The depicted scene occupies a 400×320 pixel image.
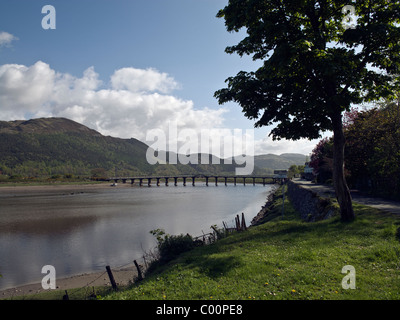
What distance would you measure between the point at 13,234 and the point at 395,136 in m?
46.7

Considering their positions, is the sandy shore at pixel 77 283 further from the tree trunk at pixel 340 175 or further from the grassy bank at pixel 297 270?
the tree trunk at pixel 340 175

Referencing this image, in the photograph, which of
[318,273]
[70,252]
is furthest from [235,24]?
[70,252]

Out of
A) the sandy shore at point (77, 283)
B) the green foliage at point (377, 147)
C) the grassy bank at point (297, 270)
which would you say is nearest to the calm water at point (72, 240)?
the sandy shore at point (77, 283)

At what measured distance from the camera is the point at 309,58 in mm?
14203

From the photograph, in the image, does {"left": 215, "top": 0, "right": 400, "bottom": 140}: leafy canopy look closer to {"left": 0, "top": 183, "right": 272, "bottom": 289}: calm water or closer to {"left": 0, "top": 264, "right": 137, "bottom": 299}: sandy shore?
{"left": 0, "top": 264, "right": 137, "bottom": 299}: sandy shore

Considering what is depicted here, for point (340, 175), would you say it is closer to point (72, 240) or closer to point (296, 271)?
point (296, 271)

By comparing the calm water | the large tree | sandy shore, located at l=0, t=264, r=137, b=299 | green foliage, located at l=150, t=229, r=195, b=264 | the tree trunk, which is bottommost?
the calm water

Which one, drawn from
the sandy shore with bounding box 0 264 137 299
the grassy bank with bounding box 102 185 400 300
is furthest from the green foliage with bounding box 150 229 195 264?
the grassy bank with bounding box 102 185 400 300

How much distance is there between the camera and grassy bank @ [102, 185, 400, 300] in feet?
25.9

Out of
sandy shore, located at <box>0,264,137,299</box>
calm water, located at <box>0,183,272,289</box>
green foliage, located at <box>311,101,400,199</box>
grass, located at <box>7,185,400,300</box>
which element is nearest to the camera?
grass, located at <box>7,185,400,300</box>

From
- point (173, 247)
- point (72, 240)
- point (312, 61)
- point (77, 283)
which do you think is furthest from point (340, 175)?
point (72, 240)

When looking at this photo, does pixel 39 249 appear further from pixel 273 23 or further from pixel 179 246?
pixel 273 23

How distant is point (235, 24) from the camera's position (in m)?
15.5

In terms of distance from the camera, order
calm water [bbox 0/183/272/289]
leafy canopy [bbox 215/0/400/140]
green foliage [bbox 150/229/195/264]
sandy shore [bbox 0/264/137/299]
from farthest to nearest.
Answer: calm water [bbox 0/183/272/289] → sandy shore [bbox 0/264/137/299] → green foliage [bbox 150/229/195/264] → leafy canopy [bbox 215/0/400/140]
